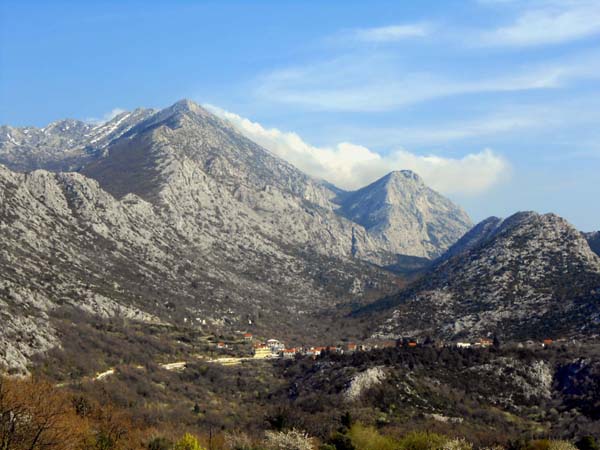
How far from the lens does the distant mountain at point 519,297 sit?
149000mm

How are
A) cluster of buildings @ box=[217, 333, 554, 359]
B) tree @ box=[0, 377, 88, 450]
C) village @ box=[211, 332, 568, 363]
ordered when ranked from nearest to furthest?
tree @ box=[0, 377, 88, 450]
village @ box=[211, 332, 568, 363]
cluster of buildings @ box=[217, 333, 554, 359]

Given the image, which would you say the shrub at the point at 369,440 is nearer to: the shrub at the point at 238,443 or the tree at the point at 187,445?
the shrub at the point at 238,443

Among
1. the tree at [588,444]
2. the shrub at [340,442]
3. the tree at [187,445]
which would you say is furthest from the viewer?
the tree at [588,444]

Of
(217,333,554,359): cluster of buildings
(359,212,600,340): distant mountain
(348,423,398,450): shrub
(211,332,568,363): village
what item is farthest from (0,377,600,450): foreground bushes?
(359,212,600,340): distant mountain

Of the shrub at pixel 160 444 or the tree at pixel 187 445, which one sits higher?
the tree at pixel 187 445

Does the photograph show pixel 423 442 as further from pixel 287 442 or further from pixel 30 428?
pixel 30 428

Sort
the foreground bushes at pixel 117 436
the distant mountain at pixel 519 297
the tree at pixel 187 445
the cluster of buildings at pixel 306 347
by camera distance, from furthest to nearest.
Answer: the distant mountain at pixel 519 297
the cluster of buildings at pixel 306 347
the tree at pixel 187 445
the foreground bushes at pixel 117 436

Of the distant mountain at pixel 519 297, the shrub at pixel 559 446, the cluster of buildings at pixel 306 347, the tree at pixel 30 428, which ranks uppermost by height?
the distant mountain at pixel 519 297

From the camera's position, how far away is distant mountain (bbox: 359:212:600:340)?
5866 inches

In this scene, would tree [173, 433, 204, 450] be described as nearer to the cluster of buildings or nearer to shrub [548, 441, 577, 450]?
shrub [548, 441, 577, 450]

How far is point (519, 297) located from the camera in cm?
16700

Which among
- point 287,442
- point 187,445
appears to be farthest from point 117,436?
point 287,442

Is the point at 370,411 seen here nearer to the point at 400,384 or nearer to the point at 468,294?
the point at 400,384

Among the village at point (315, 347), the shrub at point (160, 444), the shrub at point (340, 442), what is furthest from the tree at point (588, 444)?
the village at point (315, 347)
